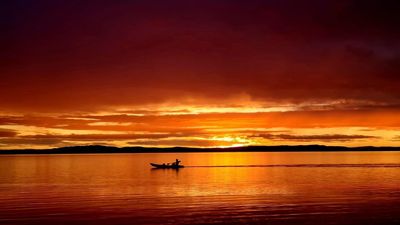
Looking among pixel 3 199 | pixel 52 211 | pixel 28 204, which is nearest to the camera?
pixel 52 211

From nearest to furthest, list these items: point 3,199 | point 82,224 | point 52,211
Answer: point 82,224
point 52,211
point 3,199

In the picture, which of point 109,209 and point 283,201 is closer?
point 109,209

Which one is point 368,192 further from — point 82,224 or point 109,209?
point 82,224

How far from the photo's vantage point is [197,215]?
121ft

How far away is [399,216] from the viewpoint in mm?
35312

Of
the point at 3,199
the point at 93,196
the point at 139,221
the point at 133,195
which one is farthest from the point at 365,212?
the point at 3,199

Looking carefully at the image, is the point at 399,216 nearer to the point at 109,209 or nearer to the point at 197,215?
the point at 197,215

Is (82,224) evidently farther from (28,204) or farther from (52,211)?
(28,204)

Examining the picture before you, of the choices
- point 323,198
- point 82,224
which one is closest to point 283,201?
point 323,198

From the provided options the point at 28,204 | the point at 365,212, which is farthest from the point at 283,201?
the point at 28,204

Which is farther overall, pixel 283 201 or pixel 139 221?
pixel 283 201

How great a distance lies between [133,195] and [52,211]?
1369cm

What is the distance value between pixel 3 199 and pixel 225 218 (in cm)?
2731

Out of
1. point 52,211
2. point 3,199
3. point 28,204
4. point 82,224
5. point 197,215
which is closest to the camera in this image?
point 82,224
